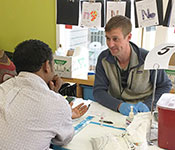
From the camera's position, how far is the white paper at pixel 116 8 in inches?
105

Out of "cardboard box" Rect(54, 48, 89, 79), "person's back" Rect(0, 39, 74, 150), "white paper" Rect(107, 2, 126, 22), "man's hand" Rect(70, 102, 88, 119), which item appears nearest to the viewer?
"person's back" Rect(0, 39, 74, 150)

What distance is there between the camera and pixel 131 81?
1.86m

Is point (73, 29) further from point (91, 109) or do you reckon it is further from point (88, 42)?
point (91, 109)

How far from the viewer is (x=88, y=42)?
322cm

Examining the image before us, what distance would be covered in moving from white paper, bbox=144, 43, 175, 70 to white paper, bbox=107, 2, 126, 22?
1555mm

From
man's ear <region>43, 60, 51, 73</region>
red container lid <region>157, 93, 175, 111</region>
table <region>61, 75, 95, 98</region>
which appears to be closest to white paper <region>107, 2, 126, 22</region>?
table <region>61, 75, 95, 98</region>

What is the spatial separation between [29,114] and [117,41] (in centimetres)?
102

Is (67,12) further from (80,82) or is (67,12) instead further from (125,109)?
Result: (125,109)

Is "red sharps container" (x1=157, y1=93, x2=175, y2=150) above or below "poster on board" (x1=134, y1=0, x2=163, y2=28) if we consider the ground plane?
below

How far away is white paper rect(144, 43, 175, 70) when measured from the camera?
3.94 ft

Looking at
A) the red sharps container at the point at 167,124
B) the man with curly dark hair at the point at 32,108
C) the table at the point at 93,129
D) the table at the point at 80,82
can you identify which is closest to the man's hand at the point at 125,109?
the table at the point at 93,129

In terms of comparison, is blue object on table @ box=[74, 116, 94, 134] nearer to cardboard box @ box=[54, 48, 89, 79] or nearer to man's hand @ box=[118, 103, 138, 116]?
man's hand @ box=[118, 103, 138, 116]

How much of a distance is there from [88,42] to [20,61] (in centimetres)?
214

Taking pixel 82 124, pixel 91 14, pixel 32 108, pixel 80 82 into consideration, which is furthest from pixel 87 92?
pixel 32 108
